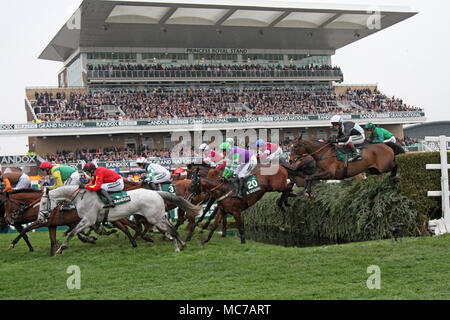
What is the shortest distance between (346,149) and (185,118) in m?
24.4

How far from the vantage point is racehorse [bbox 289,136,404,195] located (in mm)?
10797

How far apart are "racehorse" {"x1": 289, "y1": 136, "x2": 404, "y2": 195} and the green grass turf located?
2182 mm

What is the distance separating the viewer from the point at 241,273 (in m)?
7.37

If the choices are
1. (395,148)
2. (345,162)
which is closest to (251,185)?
(345,162)

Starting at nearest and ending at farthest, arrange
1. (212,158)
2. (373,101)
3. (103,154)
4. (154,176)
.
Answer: (154,176)
(212,158)
(103,154)
(373,101)

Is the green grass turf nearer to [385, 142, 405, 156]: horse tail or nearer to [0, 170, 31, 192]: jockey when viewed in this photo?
[0, 170, 31, 192]: jockey

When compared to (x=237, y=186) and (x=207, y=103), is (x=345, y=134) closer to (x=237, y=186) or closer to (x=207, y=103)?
(x=237, y=186)

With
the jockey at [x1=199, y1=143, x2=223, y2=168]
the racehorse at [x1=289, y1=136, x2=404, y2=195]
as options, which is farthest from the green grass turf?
the jockey at [x1=199, y1=143, x2=223, y2=168]

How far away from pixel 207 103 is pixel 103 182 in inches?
1127

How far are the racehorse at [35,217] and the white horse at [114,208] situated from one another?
10.6 inches

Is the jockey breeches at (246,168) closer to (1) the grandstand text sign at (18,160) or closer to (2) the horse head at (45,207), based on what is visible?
(2) the horse head at (45,207)
